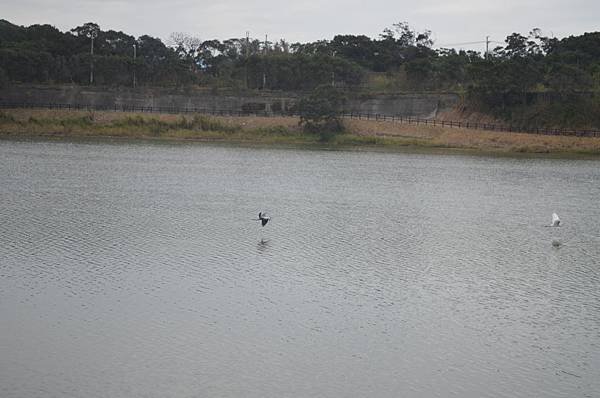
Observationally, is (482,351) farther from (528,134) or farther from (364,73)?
(364,73)

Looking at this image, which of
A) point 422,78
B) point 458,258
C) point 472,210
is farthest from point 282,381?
point 422,78

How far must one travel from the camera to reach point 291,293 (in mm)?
23266

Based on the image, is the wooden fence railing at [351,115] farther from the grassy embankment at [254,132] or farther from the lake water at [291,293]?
the lake water at [291,293]

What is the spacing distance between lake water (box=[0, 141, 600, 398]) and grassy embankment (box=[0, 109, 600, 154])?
39.3 m

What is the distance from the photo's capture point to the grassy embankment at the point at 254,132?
3354 inches

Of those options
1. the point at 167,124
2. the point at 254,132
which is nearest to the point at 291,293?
the point at 254,132

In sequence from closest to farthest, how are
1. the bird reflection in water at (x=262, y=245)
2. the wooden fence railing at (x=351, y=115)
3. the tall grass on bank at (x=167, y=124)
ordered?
the bird reflection in water at (x=262, y=245) → the wooden fence railing at (x=351, y=115) → the tall grass on bank at (x=167, y=124)

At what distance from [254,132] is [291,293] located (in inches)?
2746

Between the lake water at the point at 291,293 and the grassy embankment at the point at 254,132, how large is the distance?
39.3 m

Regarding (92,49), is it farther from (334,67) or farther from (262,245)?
(262,245)

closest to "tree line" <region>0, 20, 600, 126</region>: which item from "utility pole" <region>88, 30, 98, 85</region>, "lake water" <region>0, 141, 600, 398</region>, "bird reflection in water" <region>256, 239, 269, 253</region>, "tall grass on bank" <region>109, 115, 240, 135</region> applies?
"utility pole" <region>88, 30, 98, 85</region>

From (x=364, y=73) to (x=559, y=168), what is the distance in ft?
209

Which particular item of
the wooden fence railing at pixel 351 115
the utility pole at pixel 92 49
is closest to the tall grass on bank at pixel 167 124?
the wooden fence railing at pixel 351 115

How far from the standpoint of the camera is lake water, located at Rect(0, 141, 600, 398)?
1697 centimetres
